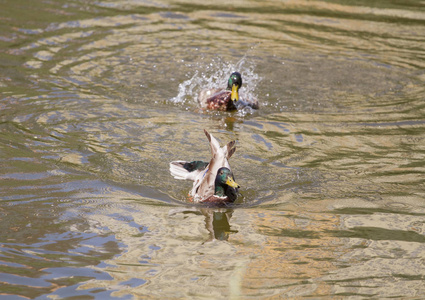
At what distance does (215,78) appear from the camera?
1015 centimetres

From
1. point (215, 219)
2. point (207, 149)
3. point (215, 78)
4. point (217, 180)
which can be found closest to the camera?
point (215, 219)

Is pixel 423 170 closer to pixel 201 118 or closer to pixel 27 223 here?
pixel 201 118

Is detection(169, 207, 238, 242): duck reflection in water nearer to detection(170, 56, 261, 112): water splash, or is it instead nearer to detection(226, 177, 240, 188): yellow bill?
detection(226, 177, 240, 188): yellow bill

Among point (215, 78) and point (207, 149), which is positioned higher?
point (215, 78)

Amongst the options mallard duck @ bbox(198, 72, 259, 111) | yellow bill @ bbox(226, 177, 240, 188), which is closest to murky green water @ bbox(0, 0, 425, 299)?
mallard duck @ bbox(198, 72, 259, 111)

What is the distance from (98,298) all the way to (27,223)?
4.24 feet

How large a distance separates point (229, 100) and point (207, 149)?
5.88 feet

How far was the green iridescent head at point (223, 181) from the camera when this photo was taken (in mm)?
5734

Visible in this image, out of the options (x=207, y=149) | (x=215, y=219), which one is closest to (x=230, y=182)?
(x=215, y=219)

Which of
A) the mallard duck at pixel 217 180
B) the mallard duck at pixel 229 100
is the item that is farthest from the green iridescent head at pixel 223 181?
the mallard duck at pixel 229 100

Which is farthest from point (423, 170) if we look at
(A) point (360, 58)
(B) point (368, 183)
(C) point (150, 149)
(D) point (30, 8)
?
(D) point (30, 8)

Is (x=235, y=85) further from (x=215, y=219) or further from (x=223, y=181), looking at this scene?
(x=215, y=219)

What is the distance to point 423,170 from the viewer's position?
6.56 metres

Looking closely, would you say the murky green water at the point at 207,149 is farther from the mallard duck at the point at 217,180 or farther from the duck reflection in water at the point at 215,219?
the mallard duck at the point at 217,180
